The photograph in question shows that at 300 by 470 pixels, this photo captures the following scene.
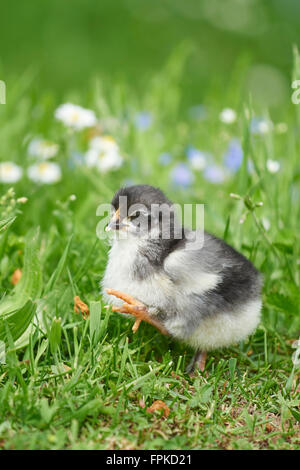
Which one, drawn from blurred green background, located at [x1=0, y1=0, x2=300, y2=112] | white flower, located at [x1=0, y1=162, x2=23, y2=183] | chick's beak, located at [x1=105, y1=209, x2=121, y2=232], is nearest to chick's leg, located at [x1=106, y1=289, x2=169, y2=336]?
chick's beak, located at [x1=105, y1=209, x2=121, y2=232]

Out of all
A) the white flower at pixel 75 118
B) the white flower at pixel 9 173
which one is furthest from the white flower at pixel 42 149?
the white flower at pixel 9 173

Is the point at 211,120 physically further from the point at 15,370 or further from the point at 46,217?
the point at 15,370

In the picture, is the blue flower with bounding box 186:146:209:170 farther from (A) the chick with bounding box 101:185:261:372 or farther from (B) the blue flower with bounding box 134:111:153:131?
(A) the chick with bounding box 101:185:261:372

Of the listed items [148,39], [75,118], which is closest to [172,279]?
[75,118]

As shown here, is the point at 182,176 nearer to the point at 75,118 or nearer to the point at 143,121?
the point at 143,121

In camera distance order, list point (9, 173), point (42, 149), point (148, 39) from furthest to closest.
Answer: point (148, 39)
point (42, 149)
point (9, 173)
